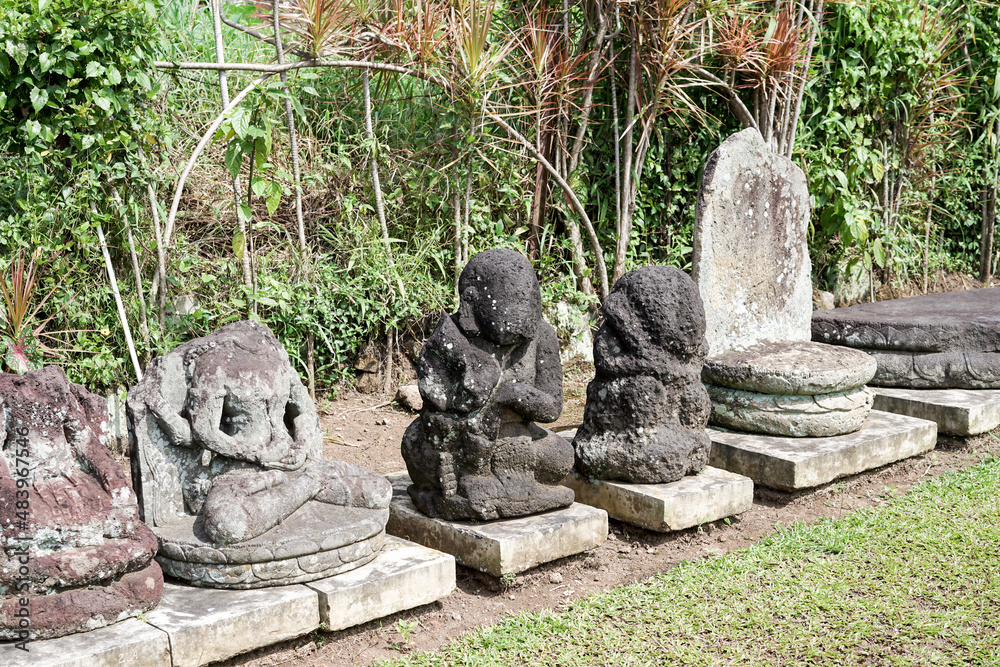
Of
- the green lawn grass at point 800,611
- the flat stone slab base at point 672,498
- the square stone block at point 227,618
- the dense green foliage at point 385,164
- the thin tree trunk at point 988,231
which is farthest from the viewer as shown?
the thin tree trunk at point 988,231

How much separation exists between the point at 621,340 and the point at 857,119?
5377mm

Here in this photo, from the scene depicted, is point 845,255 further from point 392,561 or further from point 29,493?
point 29,493

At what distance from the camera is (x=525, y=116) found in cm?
745

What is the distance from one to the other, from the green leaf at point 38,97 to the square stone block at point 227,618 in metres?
2.89

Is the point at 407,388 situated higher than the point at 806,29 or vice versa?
the point at 806,29

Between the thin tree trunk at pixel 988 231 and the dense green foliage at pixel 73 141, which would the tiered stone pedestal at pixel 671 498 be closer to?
the dense green foliage at pixel 73 141

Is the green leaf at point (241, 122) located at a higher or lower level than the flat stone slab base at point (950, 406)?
higher

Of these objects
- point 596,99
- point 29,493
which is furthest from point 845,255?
point 29,493

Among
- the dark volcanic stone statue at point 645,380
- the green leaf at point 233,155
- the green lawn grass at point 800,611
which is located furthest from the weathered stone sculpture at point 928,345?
the green leaf at point 233,155

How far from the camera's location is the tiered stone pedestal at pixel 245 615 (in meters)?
2.94

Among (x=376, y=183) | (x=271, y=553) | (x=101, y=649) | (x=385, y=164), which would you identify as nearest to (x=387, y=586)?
(x=271, y=553)

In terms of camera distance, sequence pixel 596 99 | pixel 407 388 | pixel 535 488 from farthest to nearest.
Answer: pixel 596 99 → pixel 407 388 → pixel 535 488

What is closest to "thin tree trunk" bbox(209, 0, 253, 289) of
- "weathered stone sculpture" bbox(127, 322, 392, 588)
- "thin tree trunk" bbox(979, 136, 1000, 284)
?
"weathered stone sculpture" bbox(127, 322, 392, 588)

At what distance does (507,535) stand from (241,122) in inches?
113
